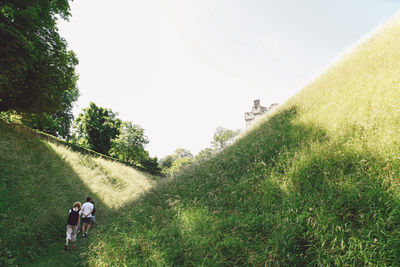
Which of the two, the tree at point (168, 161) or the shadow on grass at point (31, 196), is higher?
the shadow on grass at point (31, 196)

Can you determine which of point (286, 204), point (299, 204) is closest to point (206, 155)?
point (286, 204)

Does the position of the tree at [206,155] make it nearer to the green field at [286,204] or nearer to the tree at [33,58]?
the green field at [286,204]

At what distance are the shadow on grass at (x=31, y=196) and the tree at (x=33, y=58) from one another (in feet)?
6.79

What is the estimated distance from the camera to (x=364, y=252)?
239 cm

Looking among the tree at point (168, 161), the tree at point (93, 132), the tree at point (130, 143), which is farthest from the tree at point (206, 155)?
the tree at point (168, 161)

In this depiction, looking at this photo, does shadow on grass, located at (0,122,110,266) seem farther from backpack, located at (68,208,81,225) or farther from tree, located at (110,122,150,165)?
tree, located at (110,122,150,165)

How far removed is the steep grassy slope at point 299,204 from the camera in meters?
2.70

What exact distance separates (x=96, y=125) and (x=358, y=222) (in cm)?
4381

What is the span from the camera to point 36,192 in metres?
7.85

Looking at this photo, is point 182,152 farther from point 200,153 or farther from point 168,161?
point 200,153

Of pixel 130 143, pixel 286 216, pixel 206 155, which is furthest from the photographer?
pixel 130 143

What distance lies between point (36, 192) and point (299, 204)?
10065 mm

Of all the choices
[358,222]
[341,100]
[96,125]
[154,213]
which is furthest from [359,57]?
[96,125]

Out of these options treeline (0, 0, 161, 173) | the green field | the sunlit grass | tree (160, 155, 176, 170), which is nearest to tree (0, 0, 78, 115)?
treeline (0, 0, 161, 173)
